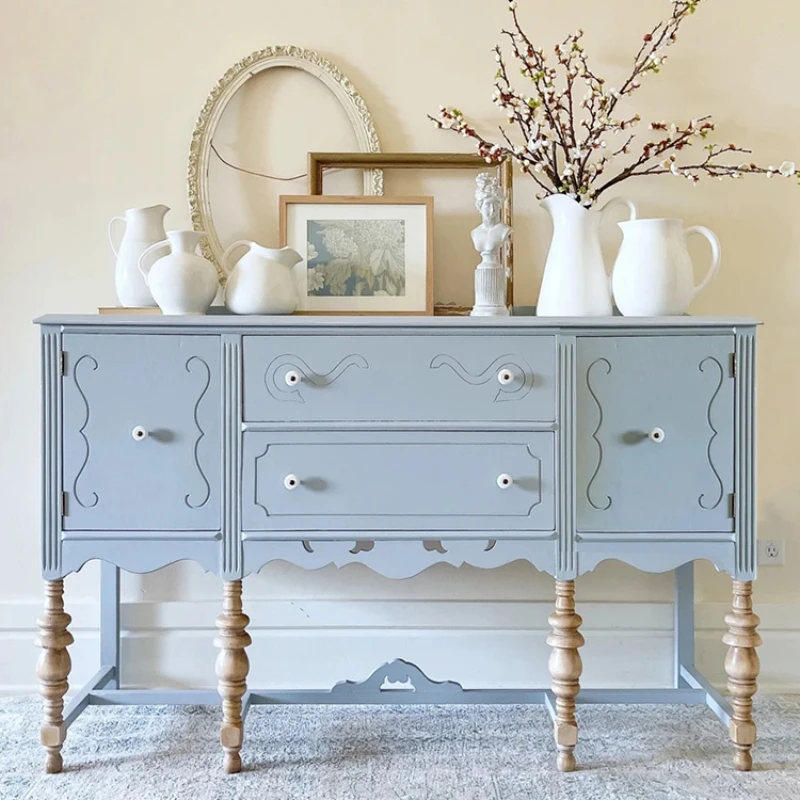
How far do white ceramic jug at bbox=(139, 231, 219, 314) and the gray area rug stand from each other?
3.32ft

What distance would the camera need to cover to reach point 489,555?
5.49 feet

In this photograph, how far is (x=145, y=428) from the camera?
5.41ft

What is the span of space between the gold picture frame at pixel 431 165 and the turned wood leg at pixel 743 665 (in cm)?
89

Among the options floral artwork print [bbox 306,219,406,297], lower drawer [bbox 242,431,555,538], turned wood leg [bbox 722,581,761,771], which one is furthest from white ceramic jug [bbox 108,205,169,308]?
turned wood leg [bbox 722,581,761,771]

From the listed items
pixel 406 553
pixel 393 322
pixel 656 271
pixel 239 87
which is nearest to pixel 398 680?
pixel 406 553

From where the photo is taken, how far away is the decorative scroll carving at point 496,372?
5.41ft

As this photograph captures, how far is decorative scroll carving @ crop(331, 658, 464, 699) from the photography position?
1883 millimetres

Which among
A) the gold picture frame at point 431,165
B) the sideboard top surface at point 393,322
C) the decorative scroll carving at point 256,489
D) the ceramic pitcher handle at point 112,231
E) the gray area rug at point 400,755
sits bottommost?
the gray area rug at point 400,755

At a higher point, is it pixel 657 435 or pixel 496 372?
pixel 496 372

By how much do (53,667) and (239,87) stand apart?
149cm

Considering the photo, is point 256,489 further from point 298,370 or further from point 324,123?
point 324,123

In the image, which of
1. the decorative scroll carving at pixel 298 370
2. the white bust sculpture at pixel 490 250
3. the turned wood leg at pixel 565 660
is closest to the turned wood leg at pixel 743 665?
the turned wood leg at pixel 565 660

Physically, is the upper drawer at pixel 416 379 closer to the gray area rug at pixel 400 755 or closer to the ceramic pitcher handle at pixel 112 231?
the ceramic pitcher handle at pixel 112 231

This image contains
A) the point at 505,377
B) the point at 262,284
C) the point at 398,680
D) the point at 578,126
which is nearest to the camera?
the point at 505,377
